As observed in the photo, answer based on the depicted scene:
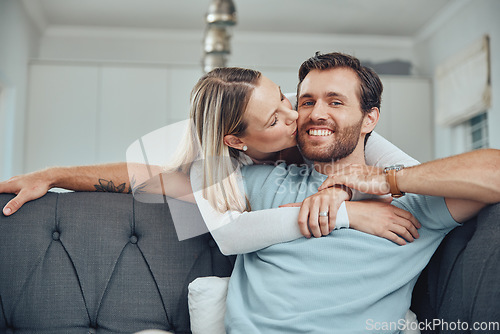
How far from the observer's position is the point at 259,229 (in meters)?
1.39

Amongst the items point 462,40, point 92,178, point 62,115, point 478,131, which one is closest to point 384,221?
point 92,178

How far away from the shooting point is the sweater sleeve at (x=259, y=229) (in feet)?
4.55

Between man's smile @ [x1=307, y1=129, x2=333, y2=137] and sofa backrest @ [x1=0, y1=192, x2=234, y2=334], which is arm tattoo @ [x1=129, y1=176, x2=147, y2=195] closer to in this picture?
sofa backrest @ [x1=0, y1=192, x2=234, y2=334]

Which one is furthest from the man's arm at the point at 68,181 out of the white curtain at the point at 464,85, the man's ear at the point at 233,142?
the white curtain at the point at 464,85

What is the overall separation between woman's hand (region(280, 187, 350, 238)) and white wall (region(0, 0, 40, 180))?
418 centimetres

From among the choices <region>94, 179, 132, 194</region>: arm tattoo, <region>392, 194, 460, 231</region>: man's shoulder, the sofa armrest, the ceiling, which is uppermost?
the ceiling

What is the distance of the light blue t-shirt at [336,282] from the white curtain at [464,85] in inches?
149

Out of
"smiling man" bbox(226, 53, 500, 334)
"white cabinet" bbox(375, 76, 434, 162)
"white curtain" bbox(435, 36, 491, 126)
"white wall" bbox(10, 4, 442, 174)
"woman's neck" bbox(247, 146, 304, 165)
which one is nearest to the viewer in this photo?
"smiling man" bbox(226, 53, 500, 334)

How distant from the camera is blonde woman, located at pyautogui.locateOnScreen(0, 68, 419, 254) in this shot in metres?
1.39

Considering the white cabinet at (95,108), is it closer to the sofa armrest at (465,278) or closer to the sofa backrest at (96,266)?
the sofa backrest at (96,266)

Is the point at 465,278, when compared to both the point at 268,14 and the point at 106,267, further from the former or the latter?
the point at 268,14

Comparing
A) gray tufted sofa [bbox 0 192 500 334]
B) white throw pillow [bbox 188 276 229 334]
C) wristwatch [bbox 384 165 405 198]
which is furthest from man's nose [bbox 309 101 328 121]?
white throw pillow [bbox 188 276 229 334]

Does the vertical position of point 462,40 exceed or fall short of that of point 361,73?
it exceeds it

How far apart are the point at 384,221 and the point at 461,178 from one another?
0.23 meters
